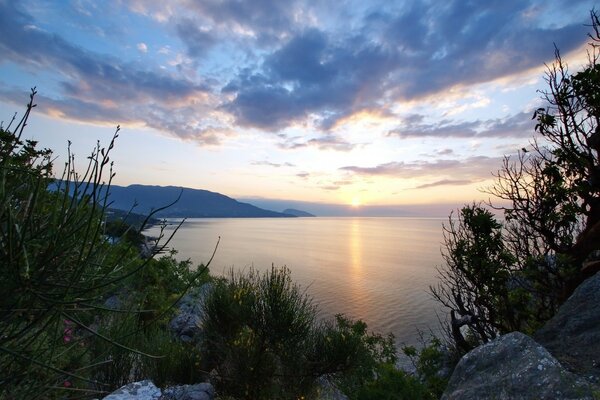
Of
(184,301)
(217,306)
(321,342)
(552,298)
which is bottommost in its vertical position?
(184,301)

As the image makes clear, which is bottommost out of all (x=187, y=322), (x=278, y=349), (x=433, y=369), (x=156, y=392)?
(x=187, y=322)

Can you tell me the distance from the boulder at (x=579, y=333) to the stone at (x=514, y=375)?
0.32 m

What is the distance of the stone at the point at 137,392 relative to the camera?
25.5 ft

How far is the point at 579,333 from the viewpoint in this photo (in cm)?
513

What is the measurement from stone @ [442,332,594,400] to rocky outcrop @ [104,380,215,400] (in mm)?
6994

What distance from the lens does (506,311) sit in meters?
8.10

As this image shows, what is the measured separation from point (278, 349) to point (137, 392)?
14.1 feet

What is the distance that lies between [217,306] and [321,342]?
3.93 m

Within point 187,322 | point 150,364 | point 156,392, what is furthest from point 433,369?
point 187,322

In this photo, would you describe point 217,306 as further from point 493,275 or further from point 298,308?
point 493,275

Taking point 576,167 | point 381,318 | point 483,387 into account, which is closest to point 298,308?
point 483,387

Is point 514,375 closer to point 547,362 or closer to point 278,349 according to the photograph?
point 547,362

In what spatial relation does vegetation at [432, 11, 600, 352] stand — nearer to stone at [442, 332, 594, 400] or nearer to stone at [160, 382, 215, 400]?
stone at [442, 332, 594, 400]

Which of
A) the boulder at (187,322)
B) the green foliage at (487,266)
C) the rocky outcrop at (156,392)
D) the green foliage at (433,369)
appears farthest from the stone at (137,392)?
the boulder at (187,322)
